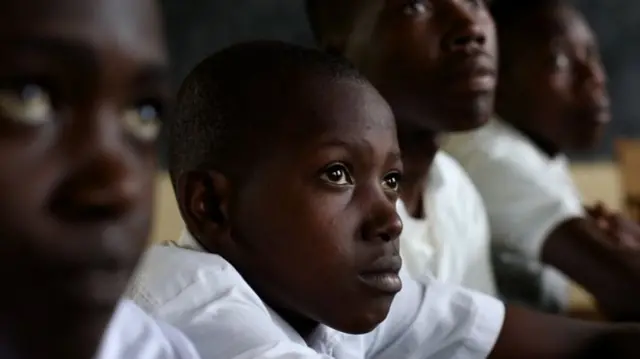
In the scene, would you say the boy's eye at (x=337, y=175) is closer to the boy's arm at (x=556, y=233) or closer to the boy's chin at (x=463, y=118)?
the boy's chin at (x=463, y=118)

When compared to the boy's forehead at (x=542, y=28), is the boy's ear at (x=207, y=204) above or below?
above

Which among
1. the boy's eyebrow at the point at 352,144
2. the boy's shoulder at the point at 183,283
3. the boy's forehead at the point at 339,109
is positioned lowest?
the boy's shoulder at the point at 183,283

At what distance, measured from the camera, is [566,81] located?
1.24 m

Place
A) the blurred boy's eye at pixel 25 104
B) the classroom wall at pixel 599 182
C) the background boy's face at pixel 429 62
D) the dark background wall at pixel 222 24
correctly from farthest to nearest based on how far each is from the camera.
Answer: the classroom wall at pixel 599 182 → the dark background wall at pixel 222 24 → the background boy's face at pixel 429 62 → the blurred boy's eye at pixel 25 104

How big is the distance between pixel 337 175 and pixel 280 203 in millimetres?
40

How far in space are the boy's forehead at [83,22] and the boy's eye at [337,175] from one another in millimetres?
254

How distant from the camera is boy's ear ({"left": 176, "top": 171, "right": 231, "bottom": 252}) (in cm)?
59

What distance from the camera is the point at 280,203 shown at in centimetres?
56

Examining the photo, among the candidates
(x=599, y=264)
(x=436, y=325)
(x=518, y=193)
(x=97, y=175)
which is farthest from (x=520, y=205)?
(x=97, y=175)

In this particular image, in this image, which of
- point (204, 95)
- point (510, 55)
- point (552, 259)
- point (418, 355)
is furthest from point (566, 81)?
point (204, 95)

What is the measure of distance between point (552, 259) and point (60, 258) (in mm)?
805

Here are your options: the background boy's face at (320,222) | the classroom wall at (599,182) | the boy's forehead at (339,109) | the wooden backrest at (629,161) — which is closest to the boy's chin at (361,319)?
the background boy's face at (320,222)

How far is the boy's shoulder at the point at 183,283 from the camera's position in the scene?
53cm

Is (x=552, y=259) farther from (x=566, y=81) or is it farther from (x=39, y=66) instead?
(x=39, y=66)
